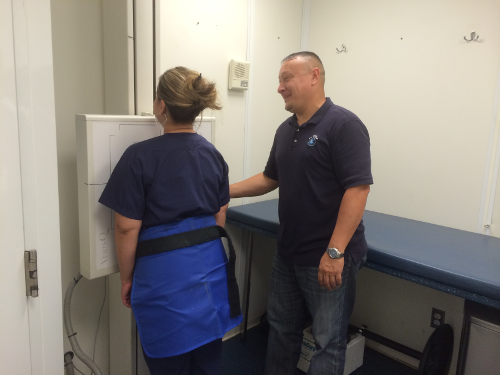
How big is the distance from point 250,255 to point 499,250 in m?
1.27

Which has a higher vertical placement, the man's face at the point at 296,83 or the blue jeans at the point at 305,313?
the man's face at the point at 296,83

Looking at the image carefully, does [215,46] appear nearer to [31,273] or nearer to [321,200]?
[321,200]

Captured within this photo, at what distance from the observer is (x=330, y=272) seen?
145 centimetres

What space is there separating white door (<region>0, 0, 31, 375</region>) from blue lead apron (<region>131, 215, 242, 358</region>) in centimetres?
33

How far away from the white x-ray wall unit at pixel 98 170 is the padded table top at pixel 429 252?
0.84 metres

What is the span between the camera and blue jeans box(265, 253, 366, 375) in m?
1.54

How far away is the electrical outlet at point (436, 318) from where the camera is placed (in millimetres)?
2195

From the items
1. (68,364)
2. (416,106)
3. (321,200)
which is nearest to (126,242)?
(321,200)

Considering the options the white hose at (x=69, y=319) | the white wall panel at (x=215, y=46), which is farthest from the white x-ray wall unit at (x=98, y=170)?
the white wall panel at (x=215, y=46)

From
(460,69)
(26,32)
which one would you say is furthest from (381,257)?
(26,32)

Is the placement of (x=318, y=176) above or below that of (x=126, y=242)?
above

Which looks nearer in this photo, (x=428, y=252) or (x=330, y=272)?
(x=330, y=272)

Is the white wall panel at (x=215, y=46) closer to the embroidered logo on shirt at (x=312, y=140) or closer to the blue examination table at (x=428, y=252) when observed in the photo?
the blue examination table at (x=428, y=252)

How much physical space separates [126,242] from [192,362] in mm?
512
